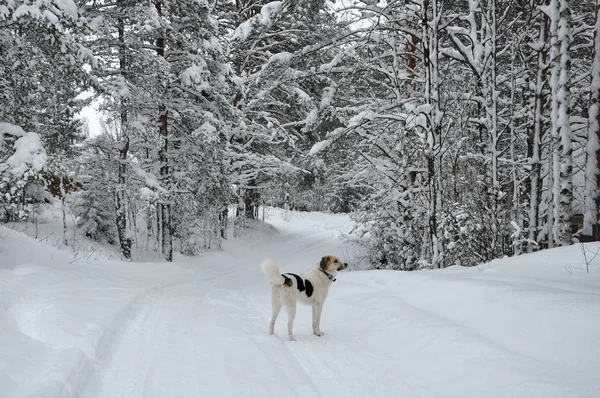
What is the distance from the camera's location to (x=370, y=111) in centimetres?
965

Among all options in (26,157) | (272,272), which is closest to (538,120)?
(272,272)

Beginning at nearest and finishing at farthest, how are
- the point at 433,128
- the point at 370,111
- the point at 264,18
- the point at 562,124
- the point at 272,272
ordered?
the point at 272,272 < the point at 562,124 < the point at 433,128 < the point at 370,111 < the point at 264,18

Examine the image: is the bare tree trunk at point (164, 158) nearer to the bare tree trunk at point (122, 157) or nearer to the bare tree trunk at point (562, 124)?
the bare tree trunk at point (122, 157)

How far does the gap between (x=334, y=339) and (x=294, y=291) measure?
0.89 meters

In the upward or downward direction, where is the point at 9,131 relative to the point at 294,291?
upward

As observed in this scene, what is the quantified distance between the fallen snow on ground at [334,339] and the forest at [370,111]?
241 centimetres

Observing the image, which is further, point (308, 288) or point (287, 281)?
point (308, 288)

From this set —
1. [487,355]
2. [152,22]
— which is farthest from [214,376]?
[152,22]

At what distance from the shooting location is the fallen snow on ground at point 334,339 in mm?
3707

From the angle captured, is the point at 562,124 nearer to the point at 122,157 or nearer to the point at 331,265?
the point at 331,265

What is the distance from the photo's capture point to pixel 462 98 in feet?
37.0

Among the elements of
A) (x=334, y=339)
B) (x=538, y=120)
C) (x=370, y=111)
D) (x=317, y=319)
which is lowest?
(x=334, y=339)

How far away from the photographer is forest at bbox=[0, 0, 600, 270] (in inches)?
333

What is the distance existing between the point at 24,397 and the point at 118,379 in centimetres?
100
